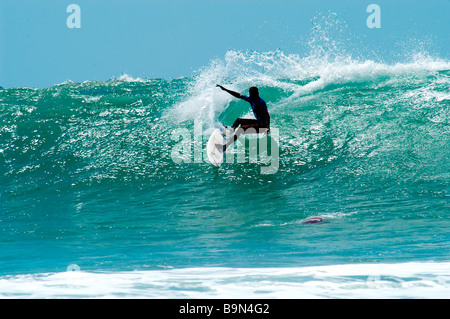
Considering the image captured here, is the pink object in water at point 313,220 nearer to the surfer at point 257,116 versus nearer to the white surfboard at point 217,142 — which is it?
the surfer at point 257,116

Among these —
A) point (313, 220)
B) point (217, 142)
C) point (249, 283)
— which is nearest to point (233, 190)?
point (217, 142)

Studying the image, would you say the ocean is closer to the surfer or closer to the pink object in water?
the pink object in water

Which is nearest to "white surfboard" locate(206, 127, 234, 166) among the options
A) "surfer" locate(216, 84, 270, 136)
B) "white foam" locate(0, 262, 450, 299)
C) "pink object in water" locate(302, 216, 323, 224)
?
"surfer" locate(216, 84, 270, 136)

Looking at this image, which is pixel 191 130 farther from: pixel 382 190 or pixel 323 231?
pixel 323 231

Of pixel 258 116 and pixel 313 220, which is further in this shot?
pixel 258 116

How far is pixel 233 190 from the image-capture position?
9.08 metres

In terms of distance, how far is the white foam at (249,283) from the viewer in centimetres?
375

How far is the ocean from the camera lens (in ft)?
14.3

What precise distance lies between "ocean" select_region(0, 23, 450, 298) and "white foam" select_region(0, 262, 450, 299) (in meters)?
0.02

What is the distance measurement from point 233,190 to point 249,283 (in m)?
5.05

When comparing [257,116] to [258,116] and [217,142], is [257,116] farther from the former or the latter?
[217,142]

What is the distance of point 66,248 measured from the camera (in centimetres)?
604

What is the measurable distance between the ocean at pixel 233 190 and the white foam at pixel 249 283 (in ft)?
0.07
